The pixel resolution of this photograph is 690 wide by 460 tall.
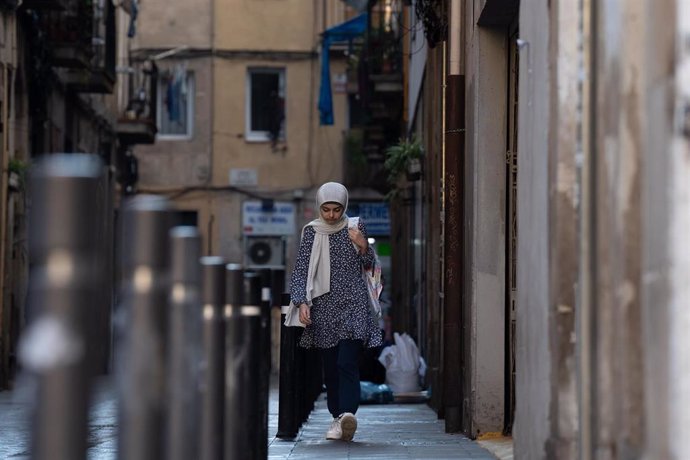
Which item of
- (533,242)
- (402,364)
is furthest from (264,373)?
(402,364)

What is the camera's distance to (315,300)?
31.0 feet

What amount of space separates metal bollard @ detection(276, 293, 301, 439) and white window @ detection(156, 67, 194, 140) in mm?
24309

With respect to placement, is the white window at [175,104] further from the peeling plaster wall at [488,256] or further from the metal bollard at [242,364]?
the metal bollard at [242,364]

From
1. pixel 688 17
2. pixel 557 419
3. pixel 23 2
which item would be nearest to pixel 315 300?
pixel 557 419

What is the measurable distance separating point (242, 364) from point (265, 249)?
29.3m

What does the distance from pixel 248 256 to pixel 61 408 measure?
1247 inches

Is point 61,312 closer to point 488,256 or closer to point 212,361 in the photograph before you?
point 212,361

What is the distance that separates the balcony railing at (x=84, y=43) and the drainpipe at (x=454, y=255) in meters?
10.9

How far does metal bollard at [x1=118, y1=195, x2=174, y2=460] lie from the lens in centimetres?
315

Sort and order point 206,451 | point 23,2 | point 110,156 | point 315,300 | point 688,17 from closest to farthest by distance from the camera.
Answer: point 688,17 < point 206,451 < point 315,300 < point 23,2 < point 110,156

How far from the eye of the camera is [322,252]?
373 inches

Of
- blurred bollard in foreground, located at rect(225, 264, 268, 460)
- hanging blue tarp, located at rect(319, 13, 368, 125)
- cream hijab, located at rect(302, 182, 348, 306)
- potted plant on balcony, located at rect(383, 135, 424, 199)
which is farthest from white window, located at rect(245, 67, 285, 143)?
blurred bollard in foreground, located at rect(225, 264, 268, 460)

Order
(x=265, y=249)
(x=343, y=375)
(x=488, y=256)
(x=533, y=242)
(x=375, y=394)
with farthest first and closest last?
(x=265, y=249), (x=375, y=394), (x=488, y=256), (x=343, y=375), (x=533, y=242)

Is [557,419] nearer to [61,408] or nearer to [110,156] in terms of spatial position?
[61,408]
